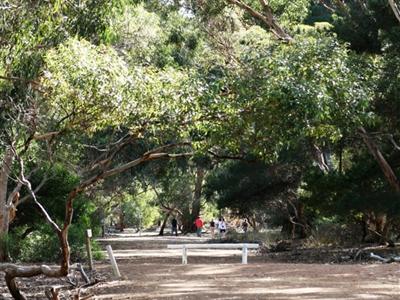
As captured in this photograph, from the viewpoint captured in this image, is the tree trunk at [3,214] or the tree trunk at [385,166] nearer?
the tree trunk at [385,166]

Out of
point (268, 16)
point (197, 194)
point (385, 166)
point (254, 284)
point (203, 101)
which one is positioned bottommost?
point (254, 284)

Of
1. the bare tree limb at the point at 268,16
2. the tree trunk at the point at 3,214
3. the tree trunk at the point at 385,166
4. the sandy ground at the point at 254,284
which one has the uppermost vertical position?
the bare tree limb at the point at 268,16

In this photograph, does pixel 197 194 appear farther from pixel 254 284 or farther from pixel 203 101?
pixel 203 101

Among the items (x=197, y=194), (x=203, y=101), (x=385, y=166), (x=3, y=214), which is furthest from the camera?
(x=197, y=194)

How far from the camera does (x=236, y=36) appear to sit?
2447 cm

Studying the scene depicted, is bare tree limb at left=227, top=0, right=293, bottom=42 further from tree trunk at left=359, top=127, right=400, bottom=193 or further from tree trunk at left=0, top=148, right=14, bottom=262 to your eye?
tree trunk at left=0, top=148, right=14, bottom=262

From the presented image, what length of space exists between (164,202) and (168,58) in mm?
36368

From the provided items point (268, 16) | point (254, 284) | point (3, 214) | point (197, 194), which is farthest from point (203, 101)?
point (197, 194)

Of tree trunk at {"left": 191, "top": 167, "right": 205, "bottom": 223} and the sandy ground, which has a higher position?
tree trunk at {"left": 191, "top": 167, "right": 205, "bottom": 223}

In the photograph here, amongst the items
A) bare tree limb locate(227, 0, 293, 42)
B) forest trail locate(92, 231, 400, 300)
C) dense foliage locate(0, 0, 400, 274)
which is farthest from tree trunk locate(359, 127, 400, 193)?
forest trail locate(92, 231, 400, 300)

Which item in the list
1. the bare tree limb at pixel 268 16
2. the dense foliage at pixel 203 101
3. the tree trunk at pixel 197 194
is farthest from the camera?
the tree trunk at pixel 197 194

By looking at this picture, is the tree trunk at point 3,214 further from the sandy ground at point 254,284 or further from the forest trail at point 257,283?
the forest trail at point 257,283

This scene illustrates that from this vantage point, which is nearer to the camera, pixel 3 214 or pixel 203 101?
pixel 203 101

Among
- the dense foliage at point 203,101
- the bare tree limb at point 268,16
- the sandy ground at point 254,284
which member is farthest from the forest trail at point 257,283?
the bare tree limb at point 268,16
